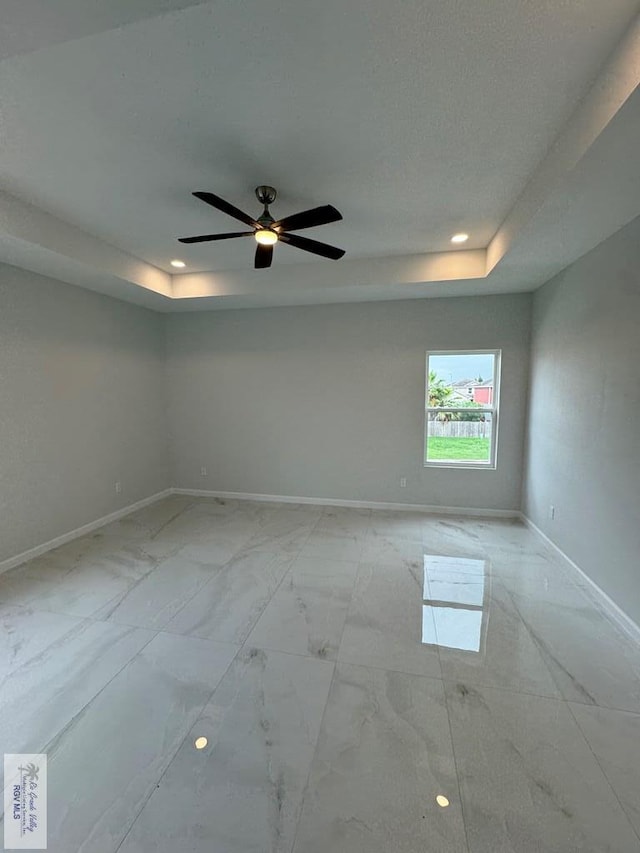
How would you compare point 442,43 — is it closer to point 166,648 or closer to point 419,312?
point 419,312

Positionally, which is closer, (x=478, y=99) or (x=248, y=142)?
(x=478, y=99)

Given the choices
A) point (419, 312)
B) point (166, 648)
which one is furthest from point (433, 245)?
point (166, 648)

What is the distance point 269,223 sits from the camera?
2.23 meters

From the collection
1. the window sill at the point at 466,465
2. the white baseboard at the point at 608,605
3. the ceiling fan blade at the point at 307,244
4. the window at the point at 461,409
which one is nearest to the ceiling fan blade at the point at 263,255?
the ceiling fan blade at the point at 307,244

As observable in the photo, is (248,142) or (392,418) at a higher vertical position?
(248,142)

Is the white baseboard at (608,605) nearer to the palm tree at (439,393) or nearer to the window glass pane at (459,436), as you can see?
the window glass pane at (459,436)

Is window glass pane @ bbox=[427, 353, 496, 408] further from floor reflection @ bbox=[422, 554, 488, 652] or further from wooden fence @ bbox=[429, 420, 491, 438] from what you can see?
floor reflection @ bbox=[422, 554, 488, 652]

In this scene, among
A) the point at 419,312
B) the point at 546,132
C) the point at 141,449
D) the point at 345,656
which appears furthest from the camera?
the point at 141,449

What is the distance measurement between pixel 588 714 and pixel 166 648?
225 centimetres

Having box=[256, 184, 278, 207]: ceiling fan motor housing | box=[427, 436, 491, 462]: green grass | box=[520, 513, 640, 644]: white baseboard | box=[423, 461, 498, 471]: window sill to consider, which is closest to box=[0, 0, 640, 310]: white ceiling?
box=[256, 184, 278, 207]: ceiling fan motor housing

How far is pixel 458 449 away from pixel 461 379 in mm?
877

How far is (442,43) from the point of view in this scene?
1344mm

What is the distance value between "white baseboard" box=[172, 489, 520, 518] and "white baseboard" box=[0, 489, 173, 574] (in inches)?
23.3

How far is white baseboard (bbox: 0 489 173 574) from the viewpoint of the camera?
301cm
